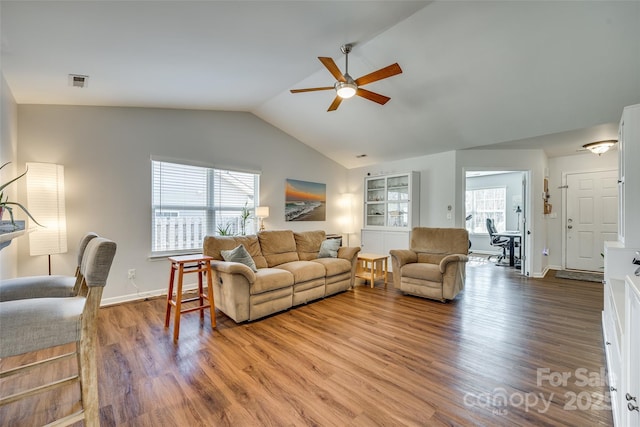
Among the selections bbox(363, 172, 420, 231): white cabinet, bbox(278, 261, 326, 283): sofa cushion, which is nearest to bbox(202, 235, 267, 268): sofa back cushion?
bbox(278, 261, 326, 283): sofa cushion

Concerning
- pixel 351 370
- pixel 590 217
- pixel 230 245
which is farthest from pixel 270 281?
pixel 590 217

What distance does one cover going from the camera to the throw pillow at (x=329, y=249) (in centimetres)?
426

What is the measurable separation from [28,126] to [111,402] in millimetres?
3225

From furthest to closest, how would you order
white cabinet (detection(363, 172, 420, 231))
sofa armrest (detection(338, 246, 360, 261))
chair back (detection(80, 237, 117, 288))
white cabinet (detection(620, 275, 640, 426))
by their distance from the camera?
1. white cabinet (detection(363, 172, 420, 231))
2. sofa armrest (detection(338, 246, 360, 261))
3. chair back (detection(80, 237, 117, 288))
4. white cabinet (detection(620, 275, 640, 426))

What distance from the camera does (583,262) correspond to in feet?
17.9

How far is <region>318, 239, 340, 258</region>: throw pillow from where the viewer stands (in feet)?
14.0

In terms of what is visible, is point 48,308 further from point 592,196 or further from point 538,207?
point 592,196

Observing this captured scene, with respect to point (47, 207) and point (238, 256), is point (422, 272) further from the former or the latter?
point (47, 207)

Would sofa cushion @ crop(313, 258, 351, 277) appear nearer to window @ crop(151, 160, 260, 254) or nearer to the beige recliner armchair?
the beige recliner armchair

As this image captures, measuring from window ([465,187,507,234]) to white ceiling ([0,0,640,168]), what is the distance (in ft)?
13.8

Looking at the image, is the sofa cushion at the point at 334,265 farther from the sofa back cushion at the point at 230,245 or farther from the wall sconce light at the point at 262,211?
the wall sconce light at the point at 262,211

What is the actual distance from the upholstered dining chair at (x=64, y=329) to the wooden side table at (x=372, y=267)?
11.7ft

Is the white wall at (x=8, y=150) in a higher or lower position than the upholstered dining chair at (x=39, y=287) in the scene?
higher

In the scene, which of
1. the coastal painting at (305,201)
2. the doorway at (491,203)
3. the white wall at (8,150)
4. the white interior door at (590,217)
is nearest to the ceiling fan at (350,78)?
the coastal painting at (305,201)
